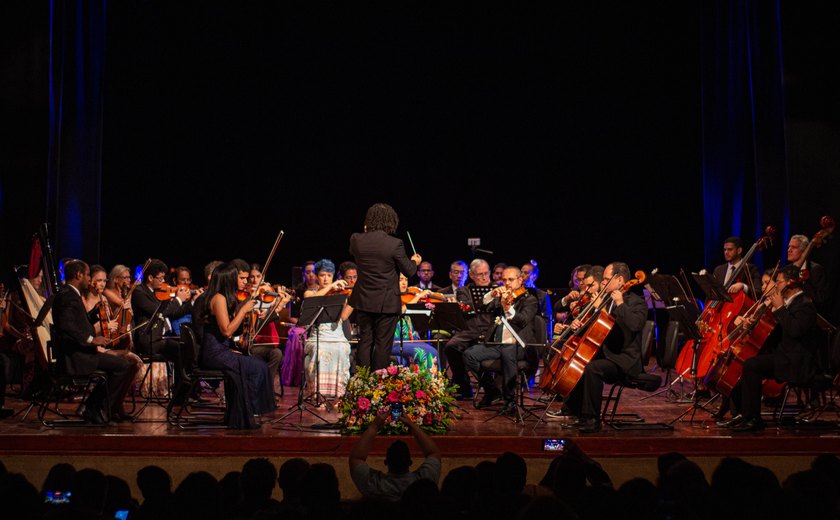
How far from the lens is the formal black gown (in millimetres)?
6145

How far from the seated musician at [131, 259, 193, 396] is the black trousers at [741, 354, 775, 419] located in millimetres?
4444

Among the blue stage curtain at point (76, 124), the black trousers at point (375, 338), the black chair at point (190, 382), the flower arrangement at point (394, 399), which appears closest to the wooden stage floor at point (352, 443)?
the flower arrangement at point (394, 399)

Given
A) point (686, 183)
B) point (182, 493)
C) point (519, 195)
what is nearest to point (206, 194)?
point (519, 195)

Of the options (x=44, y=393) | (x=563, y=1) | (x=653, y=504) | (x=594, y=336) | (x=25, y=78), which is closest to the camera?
(x=653, y=504)

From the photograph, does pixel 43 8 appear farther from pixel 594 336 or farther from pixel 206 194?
pixel 594 336

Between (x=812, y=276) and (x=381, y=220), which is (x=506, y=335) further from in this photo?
(x=812, y=276)

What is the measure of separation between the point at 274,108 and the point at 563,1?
14.1 feet

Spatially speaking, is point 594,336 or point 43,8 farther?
point 43,8

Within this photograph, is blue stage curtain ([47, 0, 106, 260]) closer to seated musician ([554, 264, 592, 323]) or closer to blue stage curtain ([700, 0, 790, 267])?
seated musician ([554, 264, 592, 323])

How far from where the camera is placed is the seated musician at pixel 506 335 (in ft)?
23.3

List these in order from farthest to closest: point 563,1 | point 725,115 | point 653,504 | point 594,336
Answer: point 563,1, point 725,115, point 594,336, point 653,504

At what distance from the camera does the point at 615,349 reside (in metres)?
6.36

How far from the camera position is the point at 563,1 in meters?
11.6

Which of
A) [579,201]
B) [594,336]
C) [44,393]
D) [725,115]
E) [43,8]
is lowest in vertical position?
[44,393]
